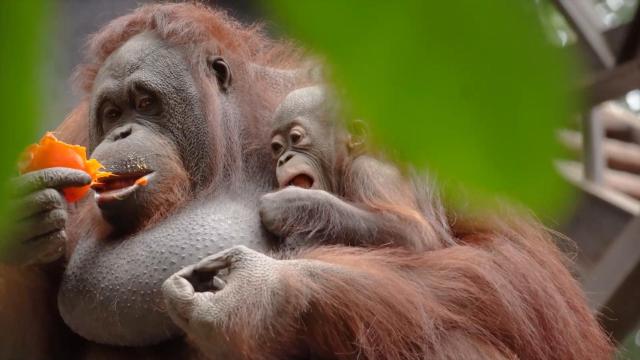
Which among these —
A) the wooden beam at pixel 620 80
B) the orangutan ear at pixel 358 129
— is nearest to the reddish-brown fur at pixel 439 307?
the wooden beam at pixel 620 80

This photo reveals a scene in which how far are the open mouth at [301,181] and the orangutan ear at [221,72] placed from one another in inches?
13.6

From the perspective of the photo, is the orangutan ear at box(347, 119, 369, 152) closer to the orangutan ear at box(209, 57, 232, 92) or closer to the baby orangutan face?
the baby orangutan face

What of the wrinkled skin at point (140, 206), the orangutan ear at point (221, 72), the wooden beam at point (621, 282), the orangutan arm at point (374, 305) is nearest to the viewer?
the orangutan arm at point (374, 305)

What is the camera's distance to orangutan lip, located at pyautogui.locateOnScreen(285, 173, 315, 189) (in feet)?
5.72

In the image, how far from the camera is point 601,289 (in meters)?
2.87

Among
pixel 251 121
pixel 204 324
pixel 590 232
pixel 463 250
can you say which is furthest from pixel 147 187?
pixel 590 232

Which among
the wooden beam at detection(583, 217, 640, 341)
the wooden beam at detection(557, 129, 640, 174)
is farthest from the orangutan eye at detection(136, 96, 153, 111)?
the wooden beam at detection(557, 129, 640, 174)

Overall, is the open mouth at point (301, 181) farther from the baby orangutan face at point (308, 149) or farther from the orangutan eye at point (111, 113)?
the orangutan eye at point (111, 113)

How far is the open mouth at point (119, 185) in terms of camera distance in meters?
1.72

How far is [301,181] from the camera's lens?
1.74 metres

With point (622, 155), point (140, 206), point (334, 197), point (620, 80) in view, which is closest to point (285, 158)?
point (334, 197)

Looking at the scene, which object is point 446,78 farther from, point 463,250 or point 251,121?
point 251,121

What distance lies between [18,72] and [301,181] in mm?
1568

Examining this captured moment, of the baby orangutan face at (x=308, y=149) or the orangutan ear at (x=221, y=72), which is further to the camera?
the orangutan ear at (x=221, y=72)
